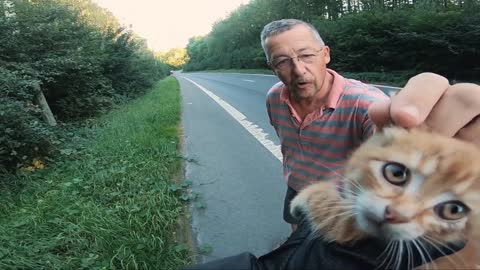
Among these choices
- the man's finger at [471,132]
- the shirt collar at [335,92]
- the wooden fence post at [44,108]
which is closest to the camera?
the man's finger at [471,132]

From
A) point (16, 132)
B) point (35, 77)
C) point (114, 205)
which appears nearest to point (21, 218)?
point (114, 205)

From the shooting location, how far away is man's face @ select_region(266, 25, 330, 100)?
8.07ft

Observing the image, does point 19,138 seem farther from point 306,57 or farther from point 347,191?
point 347,191

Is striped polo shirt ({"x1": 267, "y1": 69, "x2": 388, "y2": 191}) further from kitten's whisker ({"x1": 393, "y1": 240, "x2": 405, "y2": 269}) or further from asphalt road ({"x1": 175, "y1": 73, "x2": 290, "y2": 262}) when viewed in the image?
asphalt road ({"x1": 175, "y1": 73, "x2": 290, "y2": 262})

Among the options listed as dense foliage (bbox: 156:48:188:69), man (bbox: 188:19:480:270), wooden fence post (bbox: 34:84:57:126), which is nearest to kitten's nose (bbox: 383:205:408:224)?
man (bbox: 188:19:480:270)

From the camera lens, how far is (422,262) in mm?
1206

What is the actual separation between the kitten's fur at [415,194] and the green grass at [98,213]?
252cm

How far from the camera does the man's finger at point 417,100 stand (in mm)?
1293

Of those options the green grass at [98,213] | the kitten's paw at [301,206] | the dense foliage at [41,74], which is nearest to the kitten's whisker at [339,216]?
the kitten's paw at [301,206]

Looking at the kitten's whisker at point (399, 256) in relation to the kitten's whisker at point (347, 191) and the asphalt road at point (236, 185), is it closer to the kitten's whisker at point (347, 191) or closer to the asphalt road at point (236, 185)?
the kitten's whisker at point (347, 191)

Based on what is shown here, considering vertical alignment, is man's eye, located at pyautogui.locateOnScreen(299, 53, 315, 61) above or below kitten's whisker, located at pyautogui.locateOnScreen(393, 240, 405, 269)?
above

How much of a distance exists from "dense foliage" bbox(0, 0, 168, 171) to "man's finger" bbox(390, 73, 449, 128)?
246 inches

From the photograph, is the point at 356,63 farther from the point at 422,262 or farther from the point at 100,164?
the point at 422,262

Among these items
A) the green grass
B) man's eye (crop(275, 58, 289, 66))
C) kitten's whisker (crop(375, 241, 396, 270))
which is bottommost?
Result: the green grass
